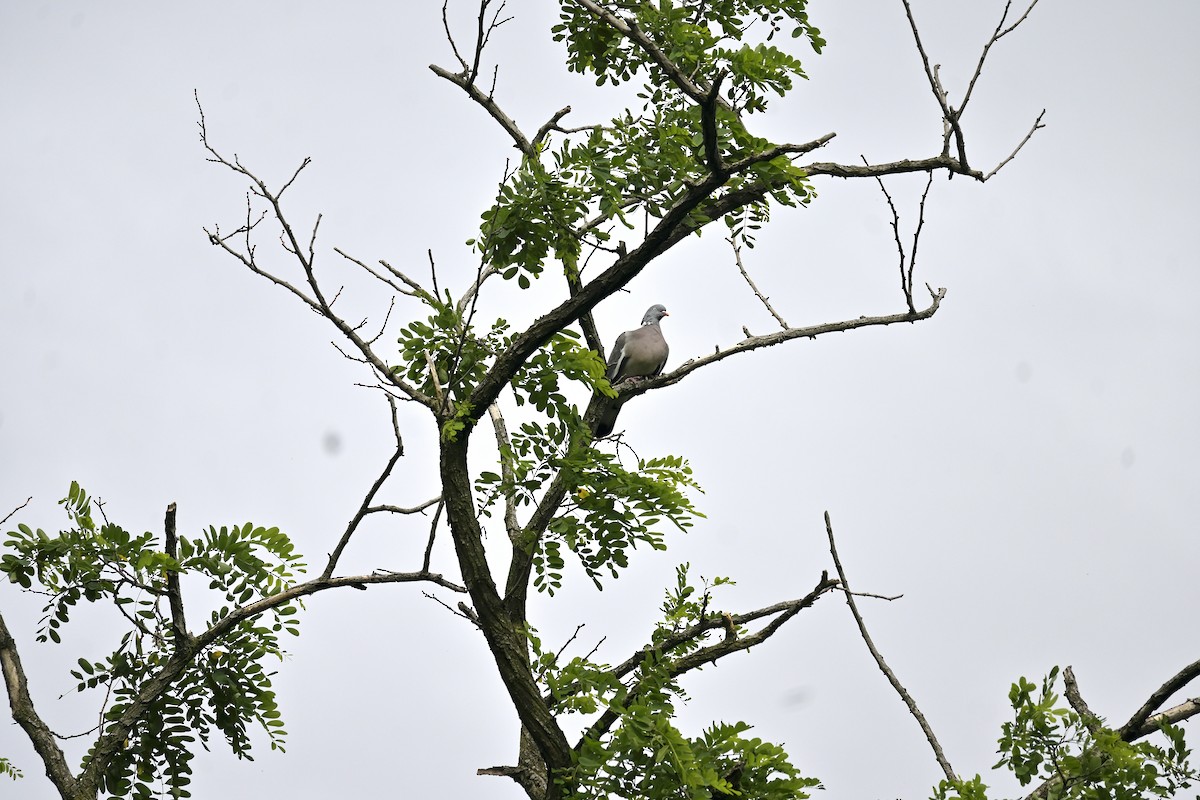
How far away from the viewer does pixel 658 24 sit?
5352 millimetres

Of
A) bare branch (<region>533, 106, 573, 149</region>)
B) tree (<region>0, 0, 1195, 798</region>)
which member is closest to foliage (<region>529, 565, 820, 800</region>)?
tree (<region>0, 0, 1195, 798</region>)

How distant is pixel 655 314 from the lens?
8969 mm

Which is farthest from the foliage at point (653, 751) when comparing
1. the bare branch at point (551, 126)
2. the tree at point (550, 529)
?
the bare branch at point (551, 126)

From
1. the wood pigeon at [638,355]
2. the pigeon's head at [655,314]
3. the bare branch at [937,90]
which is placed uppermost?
the pigeon's head at [655,314]

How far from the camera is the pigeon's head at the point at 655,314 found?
8.95 meters

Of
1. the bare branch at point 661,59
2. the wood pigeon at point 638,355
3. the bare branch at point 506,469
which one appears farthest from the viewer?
the wood pigeon at point 638,355

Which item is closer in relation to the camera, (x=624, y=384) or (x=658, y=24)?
(x=658, y=24)

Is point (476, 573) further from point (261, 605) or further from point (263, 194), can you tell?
point (263, 194)

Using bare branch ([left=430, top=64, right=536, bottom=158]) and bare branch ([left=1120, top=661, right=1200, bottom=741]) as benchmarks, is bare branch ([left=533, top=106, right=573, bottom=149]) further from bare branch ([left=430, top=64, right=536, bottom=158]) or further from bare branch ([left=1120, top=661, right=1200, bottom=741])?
bare branch ([left=1120, top=661, right=1200, bottom=741])

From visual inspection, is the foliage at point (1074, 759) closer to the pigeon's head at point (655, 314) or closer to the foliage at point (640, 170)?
the foliage at point (640, 170)

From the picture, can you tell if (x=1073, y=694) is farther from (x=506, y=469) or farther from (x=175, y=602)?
(x=175, y=602)

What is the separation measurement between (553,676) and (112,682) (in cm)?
208

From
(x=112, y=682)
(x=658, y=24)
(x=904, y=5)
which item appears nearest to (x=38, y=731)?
(x=112, y=682)

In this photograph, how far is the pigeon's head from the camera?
895 centimetres
